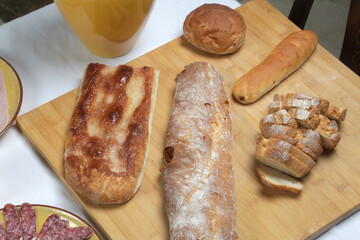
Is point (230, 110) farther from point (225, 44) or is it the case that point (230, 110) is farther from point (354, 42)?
point (354, 42)

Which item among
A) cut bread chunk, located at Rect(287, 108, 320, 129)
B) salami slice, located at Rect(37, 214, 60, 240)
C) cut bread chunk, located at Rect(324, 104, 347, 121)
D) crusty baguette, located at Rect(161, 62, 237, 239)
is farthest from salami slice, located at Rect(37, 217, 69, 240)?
cut bread chunk, located at Rect(324, 104, 347, 121)

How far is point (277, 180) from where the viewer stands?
1.74 metres

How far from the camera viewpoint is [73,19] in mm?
1917

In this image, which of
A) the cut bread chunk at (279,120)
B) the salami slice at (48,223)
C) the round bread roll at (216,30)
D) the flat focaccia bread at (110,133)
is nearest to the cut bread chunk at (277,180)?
the cut bread chunk at (279,120)

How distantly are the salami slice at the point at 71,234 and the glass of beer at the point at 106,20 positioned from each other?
819 mm

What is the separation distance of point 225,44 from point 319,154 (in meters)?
0.64

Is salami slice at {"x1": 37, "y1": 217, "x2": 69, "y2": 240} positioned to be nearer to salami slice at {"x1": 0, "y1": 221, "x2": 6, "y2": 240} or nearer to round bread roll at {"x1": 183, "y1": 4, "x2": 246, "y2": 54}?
salami slice at {"x1": 0, "y1": 221, "x2": 6, "y2": 240}

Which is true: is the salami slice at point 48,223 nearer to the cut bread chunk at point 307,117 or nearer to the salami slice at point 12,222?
the salami slice at point 12,222

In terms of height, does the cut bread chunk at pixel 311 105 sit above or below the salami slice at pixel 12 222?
below

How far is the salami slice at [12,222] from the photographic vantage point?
1547 mm

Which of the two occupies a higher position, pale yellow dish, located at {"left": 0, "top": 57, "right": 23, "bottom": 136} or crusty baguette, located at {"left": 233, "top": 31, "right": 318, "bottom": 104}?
pale yellow dish, located at {"left": 0, "top": 57, "right": 23, "bottom": 136}

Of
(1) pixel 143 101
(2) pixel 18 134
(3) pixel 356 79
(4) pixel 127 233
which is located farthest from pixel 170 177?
(3) pixel 356 79

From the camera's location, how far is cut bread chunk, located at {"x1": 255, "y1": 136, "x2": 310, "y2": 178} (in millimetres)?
1690

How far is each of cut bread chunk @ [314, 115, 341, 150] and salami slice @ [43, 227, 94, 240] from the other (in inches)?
35.3
